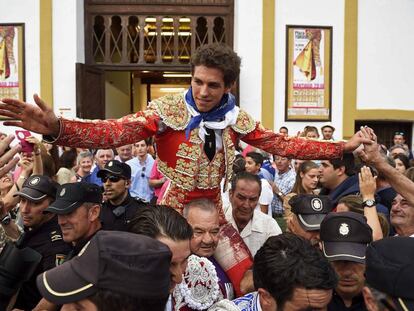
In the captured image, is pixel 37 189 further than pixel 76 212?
Yes

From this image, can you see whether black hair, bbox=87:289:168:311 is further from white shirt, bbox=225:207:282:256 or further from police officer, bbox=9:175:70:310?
white shirt, bbox=225:207:282:256

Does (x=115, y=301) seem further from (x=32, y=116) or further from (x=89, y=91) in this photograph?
(x=89, y=91)

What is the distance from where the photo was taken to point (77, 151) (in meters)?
8.39

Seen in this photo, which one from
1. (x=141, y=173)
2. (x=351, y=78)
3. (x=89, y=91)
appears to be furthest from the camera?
(x=351, y=78)

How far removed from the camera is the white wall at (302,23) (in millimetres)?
12711

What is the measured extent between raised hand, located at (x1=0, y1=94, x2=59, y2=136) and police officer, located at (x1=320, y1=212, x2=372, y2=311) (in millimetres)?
1469

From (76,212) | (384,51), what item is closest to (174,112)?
(76,212)

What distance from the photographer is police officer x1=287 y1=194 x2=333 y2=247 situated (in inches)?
144

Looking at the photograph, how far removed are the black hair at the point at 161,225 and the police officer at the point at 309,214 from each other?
1354mm

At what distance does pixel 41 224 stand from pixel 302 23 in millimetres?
9884

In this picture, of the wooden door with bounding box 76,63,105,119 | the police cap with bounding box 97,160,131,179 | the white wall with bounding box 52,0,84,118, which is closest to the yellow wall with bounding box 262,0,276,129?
the wooden door with bounding box 76,63,105,119

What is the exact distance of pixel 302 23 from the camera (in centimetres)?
1273

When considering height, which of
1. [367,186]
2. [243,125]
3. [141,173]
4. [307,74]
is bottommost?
[141,173]

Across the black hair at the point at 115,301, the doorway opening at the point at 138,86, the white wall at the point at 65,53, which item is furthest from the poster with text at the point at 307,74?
the black hair at the point at 115,301
